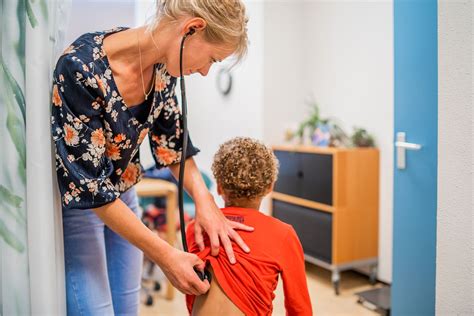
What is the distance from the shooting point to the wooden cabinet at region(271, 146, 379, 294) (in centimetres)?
278

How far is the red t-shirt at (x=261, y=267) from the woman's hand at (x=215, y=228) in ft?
0.05

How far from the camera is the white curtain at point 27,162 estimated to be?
0.95 metres

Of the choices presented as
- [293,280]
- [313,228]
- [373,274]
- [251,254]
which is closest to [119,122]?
[251,254]

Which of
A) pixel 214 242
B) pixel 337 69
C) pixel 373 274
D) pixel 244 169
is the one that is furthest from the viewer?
pixel 337 69

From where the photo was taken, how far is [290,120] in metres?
3.48

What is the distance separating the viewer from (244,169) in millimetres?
1185

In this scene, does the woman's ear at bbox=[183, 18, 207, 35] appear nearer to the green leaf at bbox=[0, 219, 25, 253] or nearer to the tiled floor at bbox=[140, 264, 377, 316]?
the green leaf at bbox=[0, 219, 25, 253]

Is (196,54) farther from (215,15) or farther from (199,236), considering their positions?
(199,236)

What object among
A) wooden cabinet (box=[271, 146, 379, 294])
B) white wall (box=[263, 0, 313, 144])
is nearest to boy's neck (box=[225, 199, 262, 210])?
wooden cabinet (box=[271, 146, 379, 294])

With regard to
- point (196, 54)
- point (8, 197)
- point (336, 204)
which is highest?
point (196, 54)

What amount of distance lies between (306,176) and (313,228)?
0.33 meters

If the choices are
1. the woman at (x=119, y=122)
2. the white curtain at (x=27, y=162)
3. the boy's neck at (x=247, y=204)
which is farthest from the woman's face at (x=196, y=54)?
the boy's neck at (x=247, y=204)

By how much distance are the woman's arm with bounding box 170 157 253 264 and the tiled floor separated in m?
1.30

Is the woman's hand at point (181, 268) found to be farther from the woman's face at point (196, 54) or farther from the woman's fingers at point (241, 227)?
the woman's face at point (196, 54)
